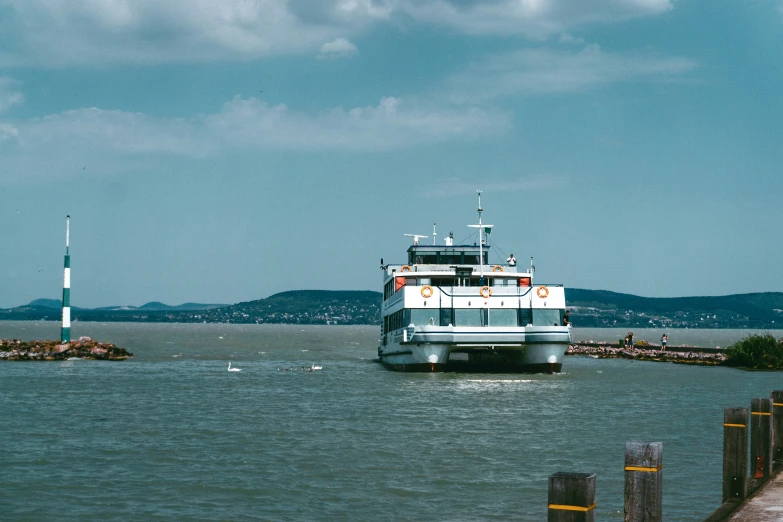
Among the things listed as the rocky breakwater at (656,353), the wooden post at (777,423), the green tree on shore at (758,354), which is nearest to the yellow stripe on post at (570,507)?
the wooden post at (777,423)

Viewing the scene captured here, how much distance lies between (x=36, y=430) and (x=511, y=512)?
18.1 m

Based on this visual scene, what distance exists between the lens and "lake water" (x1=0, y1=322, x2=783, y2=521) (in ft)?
63.1

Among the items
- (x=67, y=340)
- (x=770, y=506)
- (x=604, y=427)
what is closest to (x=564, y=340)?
(x=604, y=427)

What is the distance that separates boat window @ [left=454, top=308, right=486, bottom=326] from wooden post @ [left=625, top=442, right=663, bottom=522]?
37.0 metres

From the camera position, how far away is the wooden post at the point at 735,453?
1454 centimetres

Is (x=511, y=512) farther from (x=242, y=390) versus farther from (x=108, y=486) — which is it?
(x=242, y=390)

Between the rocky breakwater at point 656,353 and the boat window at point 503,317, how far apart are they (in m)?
30.3

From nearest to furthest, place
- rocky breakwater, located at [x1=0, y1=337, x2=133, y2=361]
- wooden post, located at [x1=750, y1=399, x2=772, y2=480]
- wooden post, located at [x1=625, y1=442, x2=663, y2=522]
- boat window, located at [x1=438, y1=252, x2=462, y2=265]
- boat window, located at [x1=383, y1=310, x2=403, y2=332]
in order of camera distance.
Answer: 1. wooden post, located at [x1=625, y1=442, x2=663, y2=522]
2. wooden post, located at [x1=750, y1=399, x2=772, y2=480]
3. boat window, located at [x1=383, y1=310, x2=403, y2=332]
4. boat window, located at [x1=438, y1=252, x2=462, y2=265]
5. rocky breakwater, located at [x1=0, y1=337, x2=133, y2=361]

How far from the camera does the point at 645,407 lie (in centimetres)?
3859

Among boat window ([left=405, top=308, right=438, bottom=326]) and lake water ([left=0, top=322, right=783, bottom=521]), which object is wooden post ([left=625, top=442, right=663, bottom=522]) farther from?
boat window ([left=405, top=308, right=438, bottom=326])

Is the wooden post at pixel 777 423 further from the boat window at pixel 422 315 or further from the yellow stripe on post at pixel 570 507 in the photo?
the boat window at pixel 422 315

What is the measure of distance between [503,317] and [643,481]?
37.3 metres

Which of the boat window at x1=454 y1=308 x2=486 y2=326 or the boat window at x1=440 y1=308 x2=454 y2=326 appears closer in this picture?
the boat window at x1=454 y1=308 x2=486 y2=326

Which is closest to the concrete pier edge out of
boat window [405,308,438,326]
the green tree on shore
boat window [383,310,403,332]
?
boat window [405,308,438,326]
